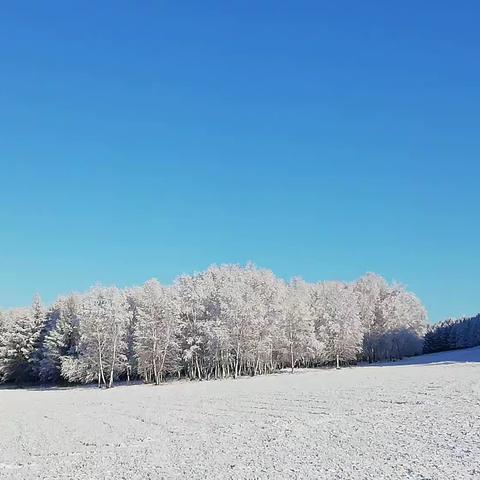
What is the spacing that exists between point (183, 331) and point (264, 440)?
203ft

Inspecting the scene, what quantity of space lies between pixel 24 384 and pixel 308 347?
53.5 m

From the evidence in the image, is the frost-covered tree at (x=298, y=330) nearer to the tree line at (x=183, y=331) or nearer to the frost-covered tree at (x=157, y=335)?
the tree line at (x=183, y=331)

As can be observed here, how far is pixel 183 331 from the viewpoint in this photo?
8244cm

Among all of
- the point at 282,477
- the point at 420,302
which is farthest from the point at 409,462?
the point at 420,302

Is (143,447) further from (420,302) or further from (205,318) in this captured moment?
(420,302)

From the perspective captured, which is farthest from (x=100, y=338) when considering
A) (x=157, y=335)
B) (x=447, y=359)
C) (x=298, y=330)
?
(x=447, y=359)

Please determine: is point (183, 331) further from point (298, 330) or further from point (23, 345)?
point (23, 345)

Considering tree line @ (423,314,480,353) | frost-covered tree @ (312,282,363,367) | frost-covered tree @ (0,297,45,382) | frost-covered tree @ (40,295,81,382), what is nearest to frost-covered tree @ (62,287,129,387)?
frost-covered tree @ (40,295,81,382)

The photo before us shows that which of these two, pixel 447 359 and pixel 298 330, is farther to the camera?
pixel 447 359

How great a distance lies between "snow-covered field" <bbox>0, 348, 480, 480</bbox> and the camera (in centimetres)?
1667

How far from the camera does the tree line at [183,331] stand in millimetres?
78688

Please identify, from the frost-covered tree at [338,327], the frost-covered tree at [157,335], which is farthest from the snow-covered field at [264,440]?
the frost-covered tree at [338,327]

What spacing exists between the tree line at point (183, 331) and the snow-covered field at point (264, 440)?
40.1 meters

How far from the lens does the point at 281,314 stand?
85312 millimetres
